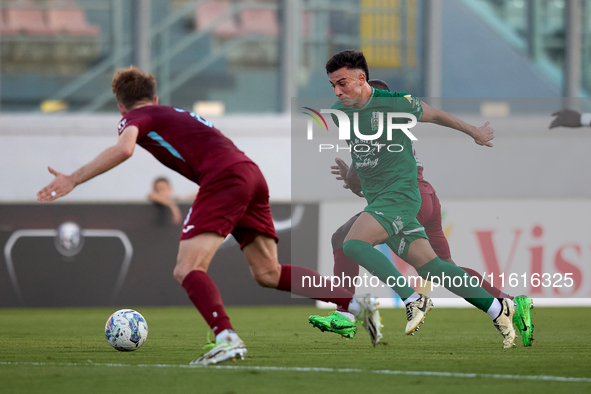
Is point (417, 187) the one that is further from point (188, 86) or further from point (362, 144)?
point (188, 86)

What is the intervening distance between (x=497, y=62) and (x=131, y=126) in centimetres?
1113

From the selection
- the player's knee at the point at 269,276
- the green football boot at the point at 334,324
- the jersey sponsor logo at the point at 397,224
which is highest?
the jersey sponsor logo at the point at 397,224

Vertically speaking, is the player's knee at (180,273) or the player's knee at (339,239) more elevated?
the player's knee at (180,273)

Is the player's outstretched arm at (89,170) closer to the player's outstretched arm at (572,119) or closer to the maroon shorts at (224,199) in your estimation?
the maroon shorts at (224,199)

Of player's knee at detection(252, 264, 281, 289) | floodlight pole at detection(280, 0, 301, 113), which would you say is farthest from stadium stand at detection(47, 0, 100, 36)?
player's knee at detection(252, 264, 281, 289)

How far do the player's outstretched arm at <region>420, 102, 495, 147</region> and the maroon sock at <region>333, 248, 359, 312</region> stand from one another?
43.5 inches

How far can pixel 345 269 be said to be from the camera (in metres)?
6.18

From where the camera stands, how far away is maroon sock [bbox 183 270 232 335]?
455cm

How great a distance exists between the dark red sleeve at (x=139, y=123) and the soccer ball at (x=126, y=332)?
138 cm

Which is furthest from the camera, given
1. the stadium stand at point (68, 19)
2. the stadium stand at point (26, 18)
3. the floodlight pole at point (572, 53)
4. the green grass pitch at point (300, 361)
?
the floodlight pole at point (572, 53)

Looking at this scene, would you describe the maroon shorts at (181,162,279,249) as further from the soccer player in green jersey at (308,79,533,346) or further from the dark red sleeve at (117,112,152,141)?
the soccer player in green jersey at (308,79,533,346)

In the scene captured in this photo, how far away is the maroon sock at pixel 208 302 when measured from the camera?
4.55m

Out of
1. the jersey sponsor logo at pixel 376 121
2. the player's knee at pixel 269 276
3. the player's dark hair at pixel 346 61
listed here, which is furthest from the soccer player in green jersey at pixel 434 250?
the player's dark hair at pixel 346 61

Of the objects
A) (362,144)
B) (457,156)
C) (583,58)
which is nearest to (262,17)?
(457,156)
